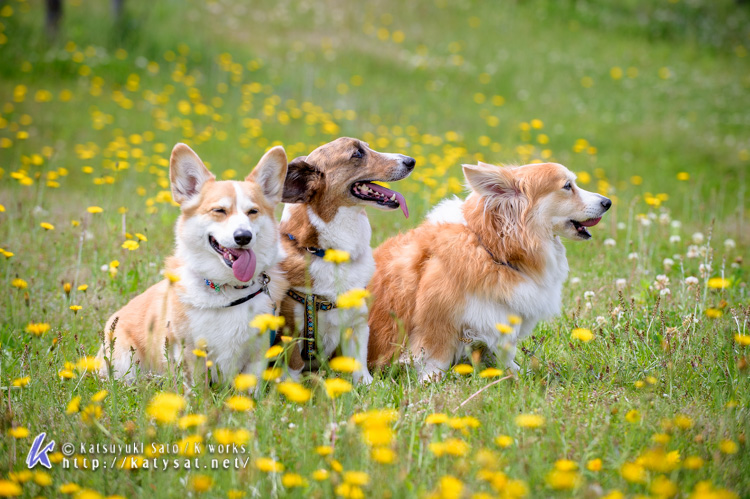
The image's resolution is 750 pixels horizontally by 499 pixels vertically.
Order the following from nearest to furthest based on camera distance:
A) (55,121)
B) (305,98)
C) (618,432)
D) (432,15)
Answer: (618,432), (55,121), (305,98), (432,15)

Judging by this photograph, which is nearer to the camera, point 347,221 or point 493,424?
point 493,424

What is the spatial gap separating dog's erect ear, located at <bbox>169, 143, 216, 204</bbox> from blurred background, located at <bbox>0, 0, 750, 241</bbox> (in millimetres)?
1684

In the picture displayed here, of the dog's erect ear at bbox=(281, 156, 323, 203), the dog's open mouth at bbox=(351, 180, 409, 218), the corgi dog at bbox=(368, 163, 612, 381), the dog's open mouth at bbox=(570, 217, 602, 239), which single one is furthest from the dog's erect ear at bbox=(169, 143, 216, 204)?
the dog's open mouth at bbox=(570, 217, 602, 239)

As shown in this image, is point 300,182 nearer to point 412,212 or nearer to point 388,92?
point 412,212

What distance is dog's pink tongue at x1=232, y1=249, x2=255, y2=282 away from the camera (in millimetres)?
2953

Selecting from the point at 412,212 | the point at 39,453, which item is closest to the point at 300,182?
the point at 39,453

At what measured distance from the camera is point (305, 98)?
10672 millimetres

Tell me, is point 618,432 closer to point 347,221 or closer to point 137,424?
point 347,221

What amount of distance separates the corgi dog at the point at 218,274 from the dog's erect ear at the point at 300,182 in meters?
0.16

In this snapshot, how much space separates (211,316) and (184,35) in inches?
451

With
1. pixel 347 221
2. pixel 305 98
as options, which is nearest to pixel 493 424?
pixel 347 221

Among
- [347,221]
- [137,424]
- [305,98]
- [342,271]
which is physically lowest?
[137,424]

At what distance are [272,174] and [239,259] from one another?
55 centimetres

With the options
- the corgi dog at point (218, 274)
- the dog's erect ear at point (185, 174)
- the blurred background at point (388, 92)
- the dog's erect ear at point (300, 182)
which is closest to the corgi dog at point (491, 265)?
the dog's erect ear at point (300, 182)
